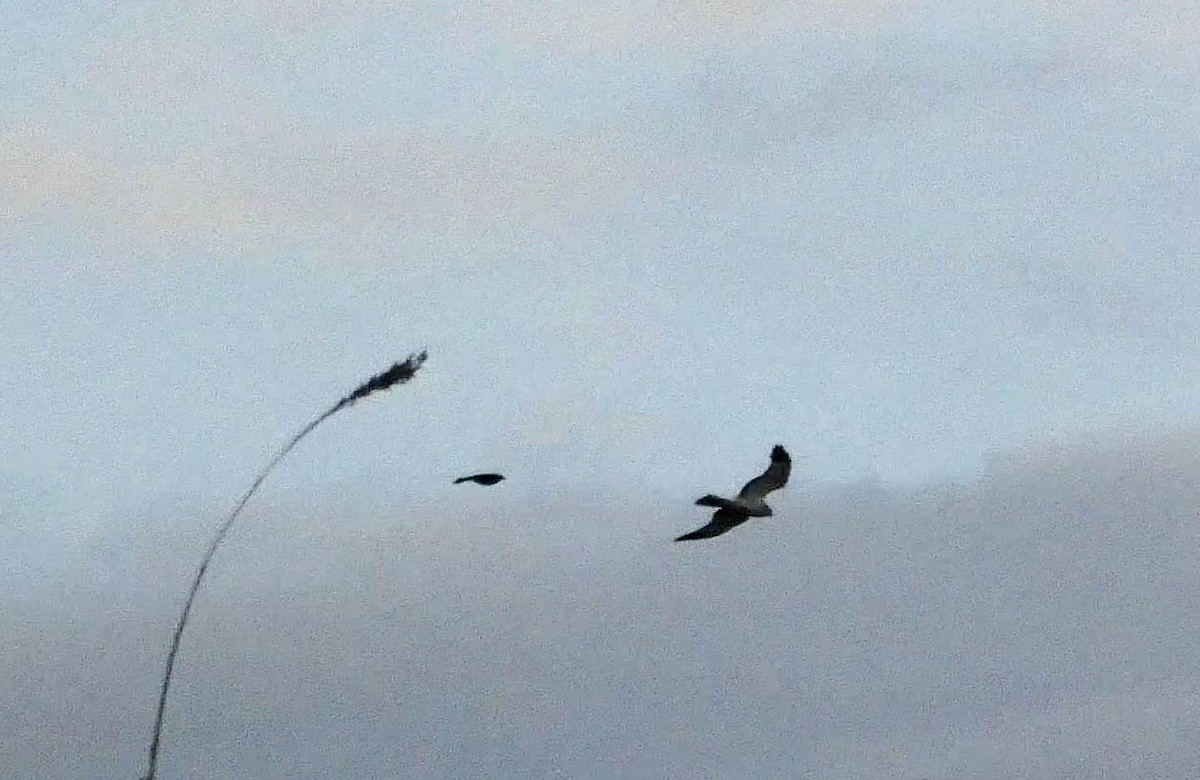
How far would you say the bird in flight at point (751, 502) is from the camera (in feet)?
200

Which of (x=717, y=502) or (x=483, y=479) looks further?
(x=717, y=502)

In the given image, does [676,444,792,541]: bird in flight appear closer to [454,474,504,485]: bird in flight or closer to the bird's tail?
the bird's tail

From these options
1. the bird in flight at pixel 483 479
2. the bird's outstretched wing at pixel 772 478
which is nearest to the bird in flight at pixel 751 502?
the bird's outstretched wing at pixel 772 478

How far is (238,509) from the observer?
54.5 meters

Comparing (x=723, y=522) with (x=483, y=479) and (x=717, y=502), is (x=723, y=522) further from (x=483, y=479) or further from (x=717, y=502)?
(x=483, y=479)

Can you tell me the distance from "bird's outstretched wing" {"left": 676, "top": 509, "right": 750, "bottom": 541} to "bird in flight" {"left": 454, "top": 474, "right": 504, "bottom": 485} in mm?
17124

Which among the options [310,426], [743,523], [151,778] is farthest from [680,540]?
[151,778]

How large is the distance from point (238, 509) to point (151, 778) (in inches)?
293

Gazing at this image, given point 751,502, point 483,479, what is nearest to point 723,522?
point 751,502

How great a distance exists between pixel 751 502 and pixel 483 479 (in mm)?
19122

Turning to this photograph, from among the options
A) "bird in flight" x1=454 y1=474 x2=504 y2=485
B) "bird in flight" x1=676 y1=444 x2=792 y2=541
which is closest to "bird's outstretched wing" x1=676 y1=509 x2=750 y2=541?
"bird in flight" x1=676 y1=444 x2=792 y2=541

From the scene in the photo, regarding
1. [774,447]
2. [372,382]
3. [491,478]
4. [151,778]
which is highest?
[774,447]

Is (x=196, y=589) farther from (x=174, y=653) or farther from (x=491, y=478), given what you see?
(x=491, y=478)

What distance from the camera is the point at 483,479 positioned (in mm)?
43906
